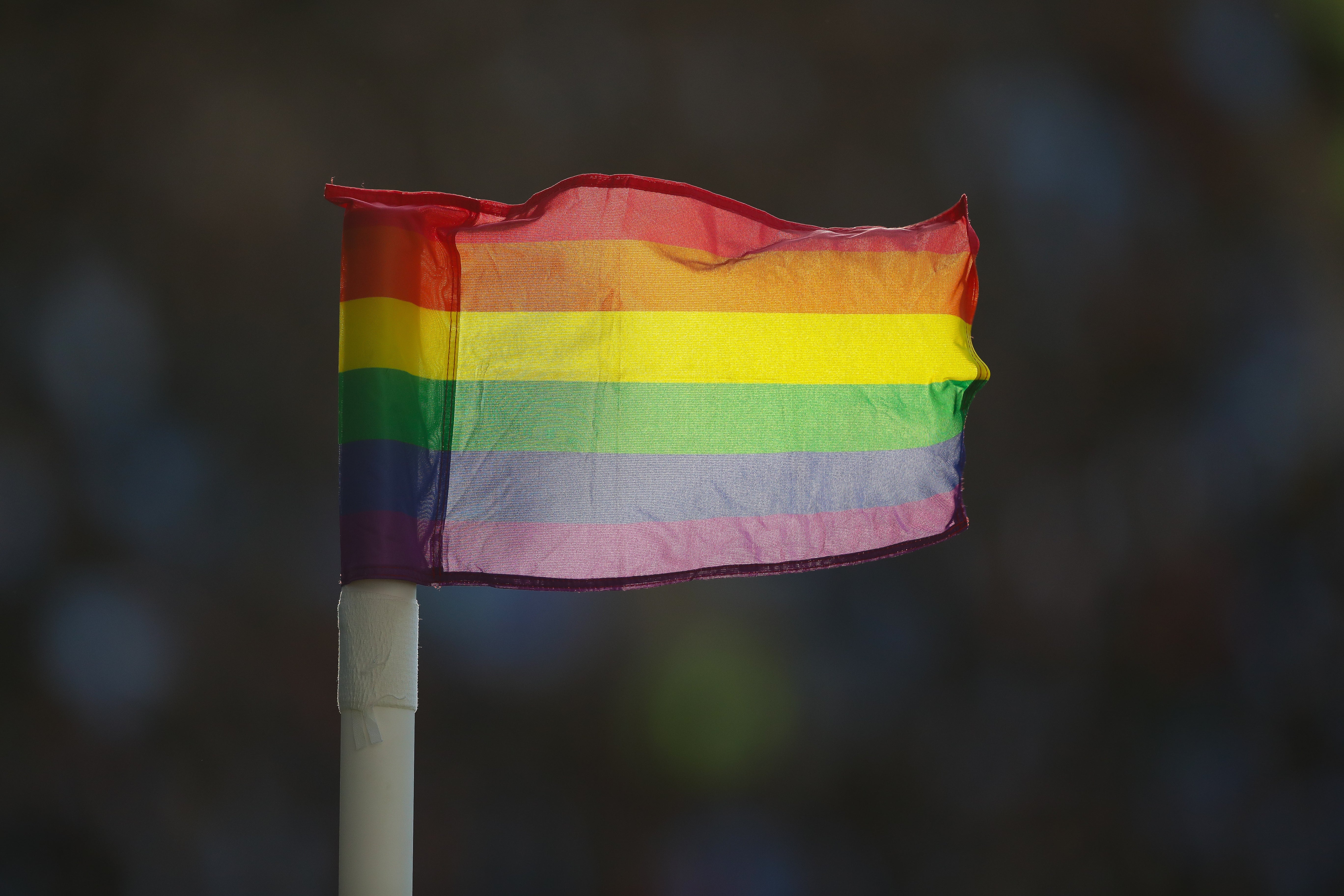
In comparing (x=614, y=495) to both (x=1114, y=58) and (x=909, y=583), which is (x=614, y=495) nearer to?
(x=909, y=583)

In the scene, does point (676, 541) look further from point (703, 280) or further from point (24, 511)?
point (24, 511)

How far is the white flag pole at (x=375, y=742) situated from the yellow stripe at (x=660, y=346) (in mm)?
233

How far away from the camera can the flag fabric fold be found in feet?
3.34

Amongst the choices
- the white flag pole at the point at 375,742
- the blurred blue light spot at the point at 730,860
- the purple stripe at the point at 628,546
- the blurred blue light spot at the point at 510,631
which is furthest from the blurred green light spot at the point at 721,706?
the white flag pole at the point at 375,742

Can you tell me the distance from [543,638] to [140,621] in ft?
2.78

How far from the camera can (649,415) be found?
1.16 metres

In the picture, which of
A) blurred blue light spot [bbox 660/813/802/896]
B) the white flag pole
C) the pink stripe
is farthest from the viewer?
blurred blue light spot [bbox 660/813/802/896]

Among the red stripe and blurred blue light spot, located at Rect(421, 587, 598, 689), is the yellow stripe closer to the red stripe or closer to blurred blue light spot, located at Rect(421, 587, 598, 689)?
the red stripe

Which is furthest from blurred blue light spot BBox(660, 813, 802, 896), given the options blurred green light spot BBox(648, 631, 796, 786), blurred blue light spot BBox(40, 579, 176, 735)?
blurred blue light spot BBox(40, 579, 176, 735)

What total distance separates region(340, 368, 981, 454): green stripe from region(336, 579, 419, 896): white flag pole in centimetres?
17

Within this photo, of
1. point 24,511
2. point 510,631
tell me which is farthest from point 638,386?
point 24,511

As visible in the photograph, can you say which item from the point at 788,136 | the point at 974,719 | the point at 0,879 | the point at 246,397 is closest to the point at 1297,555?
the point at 974,719

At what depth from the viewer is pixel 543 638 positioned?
7.73ft

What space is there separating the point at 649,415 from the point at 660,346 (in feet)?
0.25
